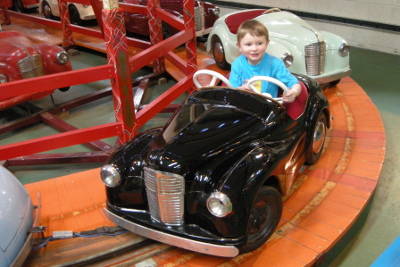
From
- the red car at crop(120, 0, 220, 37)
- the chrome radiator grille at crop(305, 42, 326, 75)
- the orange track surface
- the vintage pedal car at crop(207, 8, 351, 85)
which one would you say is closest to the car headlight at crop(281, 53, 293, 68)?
the vintage pedal car at crop(207, 8, 351, 85)

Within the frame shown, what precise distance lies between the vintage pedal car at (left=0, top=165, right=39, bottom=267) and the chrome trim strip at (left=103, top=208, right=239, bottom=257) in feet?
1.46

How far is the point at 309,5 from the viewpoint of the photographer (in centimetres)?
742

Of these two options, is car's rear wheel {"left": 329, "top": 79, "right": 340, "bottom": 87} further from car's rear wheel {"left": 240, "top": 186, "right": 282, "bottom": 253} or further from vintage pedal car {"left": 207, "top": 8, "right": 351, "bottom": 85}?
car's rear wheel {"left": 240, "top": 186, "right": 282, "bottom": 253}

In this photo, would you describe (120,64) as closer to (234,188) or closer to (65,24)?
(234,188)

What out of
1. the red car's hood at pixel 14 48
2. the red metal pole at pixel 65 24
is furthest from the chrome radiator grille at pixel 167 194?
the red metal pole at pixel 65 24

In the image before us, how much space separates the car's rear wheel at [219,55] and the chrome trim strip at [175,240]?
328cm

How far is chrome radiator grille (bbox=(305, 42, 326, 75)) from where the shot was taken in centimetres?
441

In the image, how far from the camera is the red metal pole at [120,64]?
10.8 ft

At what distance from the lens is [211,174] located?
2264mm

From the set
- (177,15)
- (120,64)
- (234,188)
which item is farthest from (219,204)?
(177,15)

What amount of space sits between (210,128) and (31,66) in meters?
3.10

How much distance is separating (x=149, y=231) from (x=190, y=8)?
9.25 ft

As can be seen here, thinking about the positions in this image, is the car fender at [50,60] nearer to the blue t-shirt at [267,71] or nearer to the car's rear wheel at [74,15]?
the blue t-shirt at [267,71]

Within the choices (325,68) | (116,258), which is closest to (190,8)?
(325,68)
